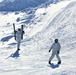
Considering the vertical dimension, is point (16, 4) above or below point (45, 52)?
above

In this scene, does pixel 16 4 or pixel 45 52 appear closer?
pixel 45 52

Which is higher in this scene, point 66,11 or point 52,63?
point 66,11

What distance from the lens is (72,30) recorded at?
31.0 m

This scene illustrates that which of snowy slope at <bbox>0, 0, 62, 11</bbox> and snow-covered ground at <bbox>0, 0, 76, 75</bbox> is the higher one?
snowy slope at <bbox>0, 0, 62, 11</bbox>

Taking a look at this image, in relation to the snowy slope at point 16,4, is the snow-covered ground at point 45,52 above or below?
below

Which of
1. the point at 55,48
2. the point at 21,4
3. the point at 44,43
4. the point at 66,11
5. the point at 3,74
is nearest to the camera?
the point at 3,74

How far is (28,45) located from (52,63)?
10.4 metres

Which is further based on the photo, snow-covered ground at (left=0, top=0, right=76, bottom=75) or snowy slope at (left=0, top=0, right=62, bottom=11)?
snowy slope at (left=0, top=0, right=62, bottom=11)

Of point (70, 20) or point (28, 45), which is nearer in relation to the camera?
point (28, 45)

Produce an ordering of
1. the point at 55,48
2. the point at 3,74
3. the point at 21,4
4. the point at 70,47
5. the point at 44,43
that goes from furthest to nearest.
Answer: the point at 21,4, the point at 44,43, the point at 70,47, the point at 55,48, the point at 3,74

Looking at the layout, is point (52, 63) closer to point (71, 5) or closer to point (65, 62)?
point (65, 62)

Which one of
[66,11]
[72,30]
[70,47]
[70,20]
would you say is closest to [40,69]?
[70,47]

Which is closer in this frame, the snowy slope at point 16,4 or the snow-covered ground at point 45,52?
the snow-covered ground at point 45,52

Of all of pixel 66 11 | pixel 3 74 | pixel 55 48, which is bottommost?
pixel 3 74
